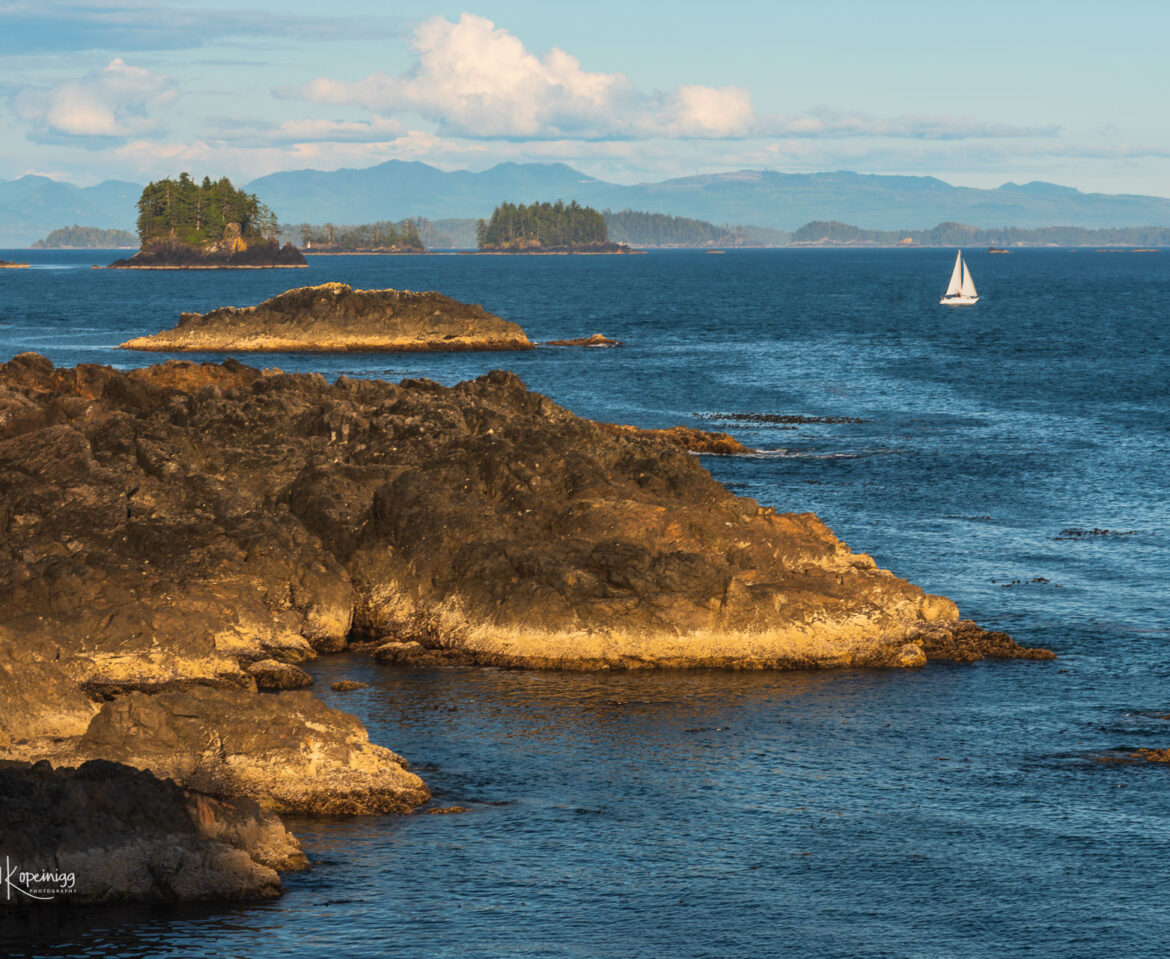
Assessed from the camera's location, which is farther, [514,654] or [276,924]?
[514,654]

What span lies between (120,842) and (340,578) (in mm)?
16163

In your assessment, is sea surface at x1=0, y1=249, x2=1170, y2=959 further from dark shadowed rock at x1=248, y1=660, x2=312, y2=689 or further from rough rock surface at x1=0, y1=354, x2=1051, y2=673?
rough rock surface at x1=0, y1=354, x2=1051, y2=673

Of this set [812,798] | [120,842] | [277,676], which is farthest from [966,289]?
[120,842]

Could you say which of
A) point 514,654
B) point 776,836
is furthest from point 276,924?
point 514,654

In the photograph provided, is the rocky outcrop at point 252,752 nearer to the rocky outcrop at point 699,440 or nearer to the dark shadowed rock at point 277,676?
the dark shadowed rock at point 277,676

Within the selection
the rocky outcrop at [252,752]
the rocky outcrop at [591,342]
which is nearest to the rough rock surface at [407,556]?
the rocky outcrop at [252,752]

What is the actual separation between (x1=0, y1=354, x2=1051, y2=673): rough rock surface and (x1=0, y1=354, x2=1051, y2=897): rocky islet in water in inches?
2.7

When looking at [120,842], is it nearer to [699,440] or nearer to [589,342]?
[699,440]

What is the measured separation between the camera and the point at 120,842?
23.5 meters

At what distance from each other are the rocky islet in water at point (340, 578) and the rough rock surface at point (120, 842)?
8.56 ft

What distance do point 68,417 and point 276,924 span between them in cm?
3013

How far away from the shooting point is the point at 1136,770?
3016 centimetres

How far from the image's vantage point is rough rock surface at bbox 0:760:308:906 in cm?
2327

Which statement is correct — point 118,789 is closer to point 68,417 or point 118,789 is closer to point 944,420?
point 68,417
